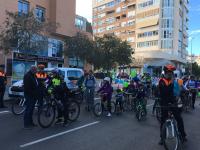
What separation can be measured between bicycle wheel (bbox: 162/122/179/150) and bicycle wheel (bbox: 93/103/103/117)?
5404 millimetres

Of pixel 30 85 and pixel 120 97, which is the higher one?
pixel 30 85

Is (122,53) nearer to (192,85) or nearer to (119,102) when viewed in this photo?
(192,85)

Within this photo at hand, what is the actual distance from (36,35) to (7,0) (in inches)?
391

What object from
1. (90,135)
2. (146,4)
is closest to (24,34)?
(90,135)

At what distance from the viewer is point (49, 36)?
1303 inches

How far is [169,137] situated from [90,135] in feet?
8.45

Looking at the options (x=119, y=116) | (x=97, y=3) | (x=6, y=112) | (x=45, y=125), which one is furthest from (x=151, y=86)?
(x=97, y=3)

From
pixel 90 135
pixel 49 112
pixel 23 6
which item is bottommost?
pixel 90 135

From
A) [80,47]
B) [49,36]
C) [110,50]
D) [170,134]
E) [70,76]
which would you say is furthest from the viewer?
[110,50]

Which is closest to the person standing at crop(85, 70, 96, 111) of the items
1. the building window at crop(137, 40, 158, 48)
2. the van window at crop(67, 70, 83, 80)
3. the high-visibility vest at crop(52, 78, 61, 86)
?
the van window at crop(67, 70, 83, 80)

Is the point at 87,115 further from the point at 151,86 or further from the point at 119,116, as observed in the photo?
the point at 151,86

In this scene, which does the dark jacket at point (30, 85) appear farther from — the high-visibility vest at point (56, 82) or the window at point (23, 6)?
the window at point (23, 6)

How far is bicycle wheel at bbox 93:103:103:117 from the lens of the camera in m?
12.2

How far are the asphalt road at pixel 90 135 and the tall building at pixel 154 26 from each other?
6145 centimetres
